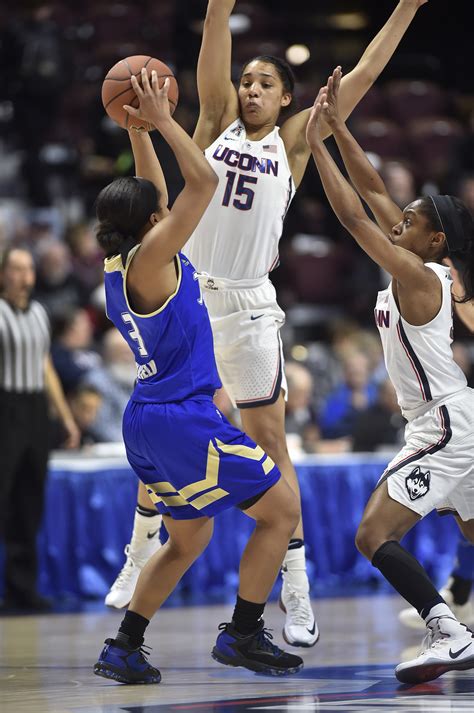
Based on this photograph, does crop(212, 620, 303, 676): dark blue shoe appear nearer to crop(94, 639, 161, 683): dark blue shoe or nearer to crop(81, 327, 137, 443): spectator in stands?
crop(94, 639, 161, 683): dark blue shoe

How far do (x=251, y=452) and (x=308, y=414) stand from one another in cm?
559

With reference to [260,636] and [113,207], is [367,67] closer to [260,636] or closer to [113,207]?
[113,207]

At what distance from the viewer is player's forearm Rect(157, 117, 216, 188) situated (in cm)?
495

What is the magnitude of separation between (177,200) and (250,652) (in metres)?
1.86

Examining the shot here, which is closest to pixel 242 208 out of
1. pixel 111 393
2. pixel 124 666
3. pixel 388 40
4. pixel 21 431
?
pixel 388 40

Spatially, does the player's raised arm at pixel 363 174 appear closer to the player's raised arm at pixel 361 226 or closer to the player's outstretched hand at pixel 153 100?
the player's raised arm at pixel 361 226

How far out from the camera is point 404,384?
5.46m

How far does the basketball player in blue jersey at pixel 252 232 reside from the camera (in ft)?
19.5

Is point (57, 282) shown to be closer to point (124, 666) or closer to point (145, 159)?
point (145, 159)

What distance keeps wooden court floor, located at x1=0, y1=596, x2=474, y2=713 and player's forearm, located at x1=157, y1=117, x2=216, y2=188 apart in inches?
75.7

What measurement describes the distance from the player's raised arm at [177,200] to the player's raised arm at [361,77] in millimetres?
1235

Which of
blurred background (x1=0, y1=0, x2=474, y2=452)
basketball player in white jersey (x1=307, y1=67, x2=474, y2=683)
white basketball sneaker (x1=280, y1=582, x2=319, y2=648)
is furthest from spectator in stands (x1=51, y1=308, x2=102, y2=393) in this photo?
basketball player in white jersey (x1=307, y1=67, x2=474, y2=683)

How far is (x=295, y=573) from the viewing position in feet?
19.7

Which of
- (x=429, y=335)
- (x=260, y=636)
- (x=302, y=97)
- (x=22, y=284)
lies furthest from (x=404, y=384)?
(x=302, y=97)
